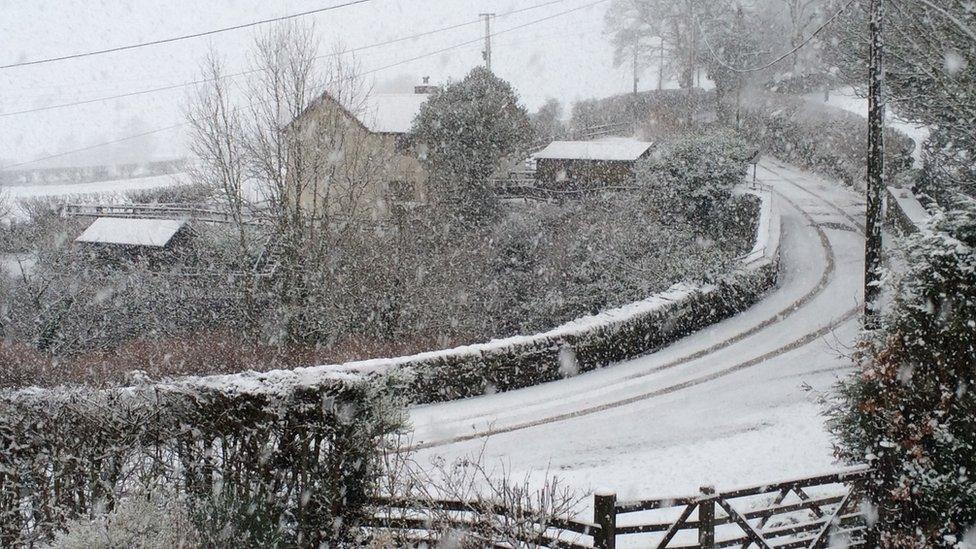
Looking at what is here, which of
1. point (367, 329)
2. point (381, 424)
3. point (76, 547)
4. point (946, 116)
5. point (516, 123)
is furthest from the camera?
point (516, 123)

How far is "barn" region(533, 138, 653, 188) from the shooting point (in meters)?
35.9

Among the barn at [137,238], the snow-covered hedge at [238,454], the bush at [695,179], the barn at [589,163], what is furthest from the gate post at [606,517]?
the barn at [589,163]

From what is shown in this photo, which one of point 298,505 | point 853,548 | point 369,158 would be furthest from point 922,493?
point 369,158

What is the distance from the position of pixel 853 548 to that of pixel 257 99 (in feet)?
68.0

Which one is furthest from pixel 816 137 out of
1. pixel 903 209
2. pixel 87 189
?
pixel 87 189

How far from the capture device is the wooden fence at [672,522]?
6555 mm

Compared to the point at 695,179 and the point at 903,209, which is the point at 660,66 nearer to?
the point at 695,179

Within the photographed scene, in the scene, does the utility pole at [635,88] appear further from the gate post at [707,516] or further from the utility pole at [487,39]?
the gate post at [707,516]

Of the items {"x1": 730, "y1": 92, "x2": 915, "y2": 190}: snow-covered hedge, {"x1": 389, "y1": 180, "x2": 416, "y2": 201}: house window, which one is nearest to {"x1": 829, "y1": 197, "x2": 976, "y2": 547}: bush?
{"x1": 389, "y1": 180, "x2": 416, "y2": 201}: house window

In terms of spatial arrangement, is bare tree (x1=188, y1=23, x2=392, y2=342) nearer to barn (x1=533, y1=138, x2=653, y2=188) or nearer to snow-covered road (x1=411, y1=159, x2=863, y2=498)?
snow-covered road (x1=411, y1=159, x2=863, y2=498)

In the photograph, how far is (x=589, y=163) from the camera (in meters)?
36.6

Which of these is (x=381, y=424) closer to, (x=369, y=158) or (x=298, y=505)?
(x=298, y=505)

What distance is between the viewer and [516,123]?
112ft

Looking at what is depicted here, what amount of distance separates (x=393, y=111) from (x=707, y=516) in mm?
32957
